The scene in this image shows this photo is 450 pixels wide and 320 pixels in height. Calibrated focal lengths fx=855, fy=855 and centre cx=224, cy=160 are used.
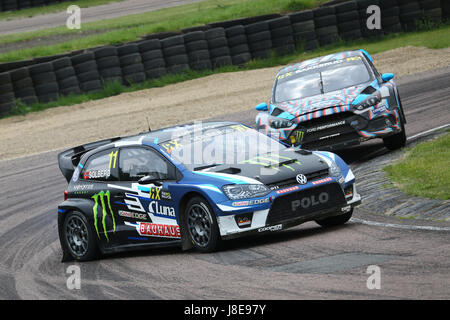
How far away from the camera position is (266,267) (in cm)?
793

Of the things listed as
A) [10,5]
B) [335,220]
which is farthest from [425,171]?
[10,5]

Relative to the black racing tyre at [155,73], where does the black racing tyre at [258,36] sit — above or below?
above

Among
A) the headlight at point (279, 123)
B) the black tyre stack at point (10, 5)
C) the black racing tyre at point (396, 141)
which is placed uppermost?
the black tyre stack at point (10, 5)

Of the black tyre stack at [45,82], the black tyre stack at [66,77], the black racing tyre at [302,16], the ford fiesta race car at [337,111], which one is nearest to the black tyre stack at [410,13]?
the black racing tyre at [302,16]

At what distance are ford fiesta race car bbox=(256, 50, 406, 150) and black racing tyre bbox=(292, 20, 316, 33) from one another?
14211mm

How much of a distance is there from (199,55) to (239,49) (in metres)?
1.37

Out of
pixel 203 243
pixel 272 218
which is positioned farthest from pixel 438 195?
pixel 203 243

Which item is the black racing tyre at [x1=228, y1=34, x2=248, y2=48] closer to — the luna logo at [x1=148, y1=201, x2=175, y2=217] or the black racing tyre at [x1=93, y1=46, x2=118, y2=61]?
the black racing tyre at [x1=93, y1=46, x2=118, y2=61]

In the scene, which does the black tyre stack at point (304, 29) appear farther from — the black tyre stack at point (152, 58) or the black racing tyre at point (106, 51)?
the black racing tyre at point (106, 51)

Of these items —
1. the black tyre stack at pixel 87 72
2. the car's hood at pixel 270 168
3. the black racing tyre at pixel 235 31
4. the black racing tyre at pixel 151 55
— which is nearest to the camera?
the car's hood at pixel 270 168

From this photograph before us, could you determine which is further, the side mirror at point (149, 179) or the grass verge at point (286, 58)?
the grass verge at point (286, 58)

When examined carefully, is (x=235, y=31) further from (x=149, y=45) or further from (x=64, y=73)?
(x=64, y=73)

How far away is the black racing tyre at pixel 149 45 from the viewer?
1068 inches

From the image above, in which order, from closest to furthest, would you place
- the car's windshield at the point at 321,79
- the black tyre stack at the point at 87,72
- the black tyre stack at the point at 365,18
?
the car's windshield at the point at 321,79, the black tyre stack at the point at 87,72, the black tyre stack at the point at 365,18
